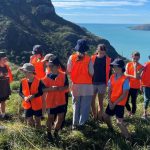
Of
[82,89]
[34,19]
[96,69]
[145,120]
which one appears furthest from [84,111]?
[34,19]

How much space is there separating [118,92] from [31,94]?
174cm

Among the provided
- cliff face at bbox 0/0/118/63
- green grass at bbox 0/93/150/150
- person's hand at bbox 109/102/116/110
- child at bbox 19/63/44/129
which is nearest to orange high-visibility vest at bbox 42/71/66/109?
child at bbox 19/63/44/129

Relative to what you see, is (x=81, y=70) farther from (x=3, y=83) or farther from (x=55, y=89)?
(x=3, y=83)

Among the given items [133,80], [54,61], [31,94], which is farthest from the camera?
[133,80]

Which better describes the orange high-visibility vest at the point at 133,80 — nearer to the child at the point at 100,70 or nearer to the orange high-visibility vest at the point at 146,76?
the orange high-visibility vest at the point at 146,76

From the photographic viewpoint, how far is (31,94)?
27.5 ft

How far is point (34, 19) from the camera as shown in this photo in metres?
140

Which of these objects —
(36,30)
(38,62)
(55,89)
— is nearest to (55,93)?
(55,89)

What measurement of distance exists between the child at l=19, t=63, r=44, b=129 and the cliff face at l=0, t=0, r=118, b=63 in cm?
7620

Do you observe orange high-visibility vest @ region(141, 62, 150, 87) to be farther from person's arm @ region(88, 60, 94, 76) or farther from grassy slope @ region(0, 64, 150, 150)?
person's arm @ region(88, 60, 94, 76)

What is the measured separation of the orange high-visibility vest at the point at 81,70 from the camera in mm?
8594

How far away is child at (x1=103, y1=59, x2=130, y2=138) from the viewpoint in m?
8.32

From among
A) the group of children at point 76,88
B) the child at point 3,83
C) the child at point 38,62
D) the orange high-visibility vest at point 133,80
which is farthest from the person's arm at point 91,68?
the child at point 3,83

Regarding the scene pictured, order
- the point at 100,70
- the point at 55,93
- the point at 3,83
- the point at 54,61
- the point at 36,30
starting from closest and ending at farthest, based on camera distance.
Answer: the point at 54,61 → the point at 55,93 → the point at 100,70 → the point at 3,83 → the point at 36,30
